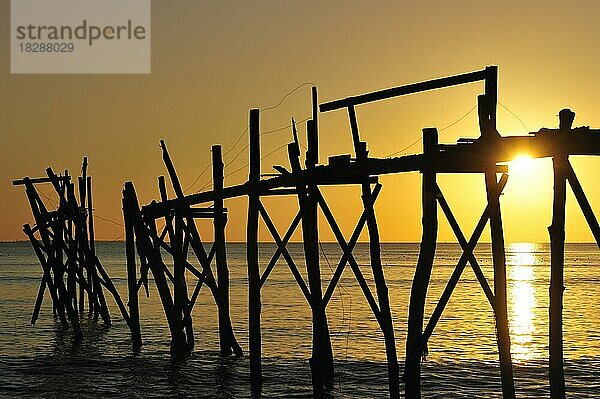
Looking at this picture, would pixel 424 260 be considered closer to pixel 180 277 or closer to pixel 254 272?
pixel 254 272

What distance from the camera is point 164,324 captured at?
123 ft

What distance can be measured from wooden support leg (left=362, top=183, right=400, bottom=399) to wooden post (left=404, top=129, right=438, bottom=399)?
123 cm

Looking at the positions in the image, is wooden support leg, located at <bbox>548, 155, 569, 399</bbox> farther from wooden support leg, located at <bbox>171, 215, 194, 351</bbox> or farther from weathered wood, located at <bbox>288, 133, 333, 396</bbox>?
wooden support leg, located at <bbox>171, 215, 194, 351</bbox>

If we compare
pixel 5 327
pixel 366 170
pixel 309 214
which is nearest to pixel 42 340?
pixel 5 327

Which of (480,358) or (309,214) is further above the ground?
(309,214)

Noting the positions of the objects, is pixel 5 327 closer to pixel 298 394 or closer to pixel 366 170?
pixel 298 394

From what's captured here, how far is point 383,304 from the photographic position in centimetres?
1636

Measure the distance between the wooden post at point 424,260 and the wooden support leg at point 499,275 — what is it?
911 millimetres

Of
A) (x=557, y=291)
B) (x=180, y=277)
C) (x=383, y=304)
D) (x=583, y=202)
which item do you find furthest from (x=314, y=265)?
(x=180, y=277)

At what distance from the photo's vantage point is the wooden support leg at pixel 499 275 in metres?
13.6

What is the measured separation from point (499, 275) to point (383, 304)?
3055 millimetres

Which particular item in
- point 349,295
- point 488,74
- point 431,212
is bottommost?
point 349,295

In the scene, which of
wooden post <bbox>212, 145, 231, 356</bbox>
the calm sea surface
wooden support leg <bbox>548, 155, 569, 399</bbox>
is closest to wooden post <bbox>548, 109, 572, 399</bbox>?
wooden support leg <bbox>548, 155, 569, 399</bbox>

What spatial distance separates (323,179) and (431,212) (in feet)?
10.1
